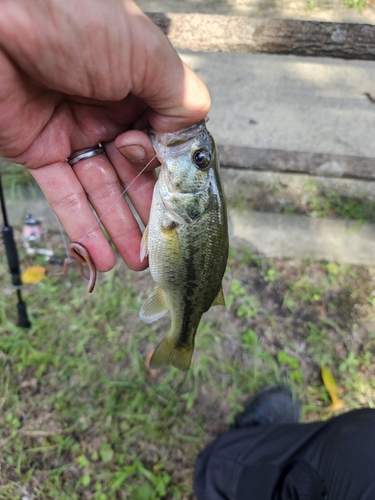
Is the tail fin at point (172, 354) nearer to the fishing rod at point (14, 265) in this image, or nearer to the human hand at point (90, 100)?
the human hand at point (90, 100)

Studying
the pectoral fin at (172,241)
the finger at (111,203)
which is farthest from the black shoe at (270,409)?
the pectoral fin at (172,241)

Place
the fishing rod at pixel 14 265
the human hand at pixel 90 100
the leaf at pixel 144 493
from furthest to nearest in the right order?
the fishing rod at pixel 14 265
the leaf at pixel 144 493
the human hand at pixel 90 100

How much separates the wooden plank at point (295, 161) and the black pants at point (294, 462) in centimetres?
195

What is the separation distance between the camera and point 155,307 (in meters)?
2.06

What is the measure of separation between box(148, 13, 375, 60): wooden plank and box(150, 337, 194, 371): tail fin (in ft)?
7.37

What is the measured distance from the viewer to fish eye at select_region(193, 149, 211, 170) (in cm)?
172

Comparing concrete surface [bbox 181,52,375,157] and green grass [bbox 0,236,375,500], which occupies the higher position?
concrete surface [bbox 181,52,375,157]

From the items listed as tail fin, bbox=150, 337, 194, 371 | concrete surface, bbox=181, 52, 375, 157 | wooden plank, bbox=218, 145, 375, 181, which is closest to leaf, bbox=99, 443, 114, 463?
tail fin, bbox=150, 337, 194, 371

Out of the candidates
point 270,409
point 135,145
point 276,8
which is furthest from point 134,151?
point 276,8

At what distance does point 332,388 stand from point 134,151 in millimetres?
2152

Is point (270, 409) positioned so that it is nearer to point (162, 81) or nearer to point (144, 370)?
point (144, 370)

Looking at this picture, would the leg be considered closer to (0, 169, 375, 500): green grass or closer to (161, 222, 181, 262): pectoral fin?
(0, 169, 375, 500): green grass

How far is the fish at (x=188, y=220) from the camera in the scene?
173cm

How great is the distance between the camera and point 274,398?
263 cm
